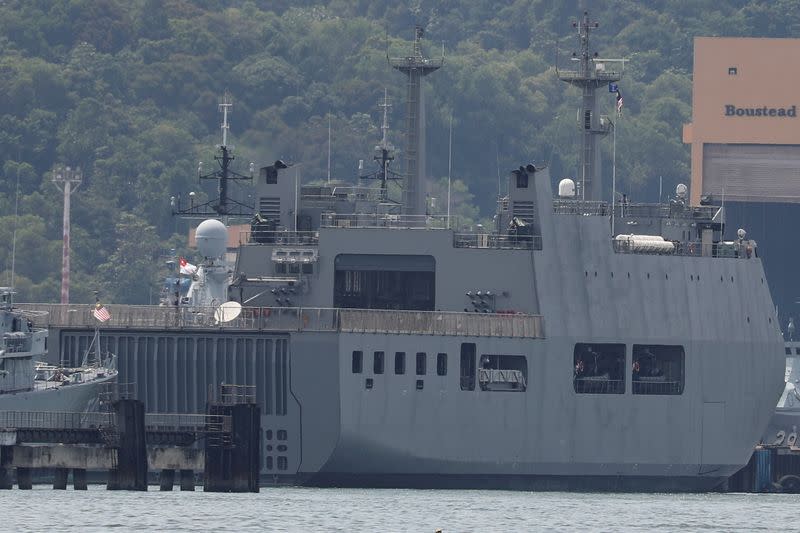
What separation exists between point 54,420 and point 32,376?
1663 millimetres

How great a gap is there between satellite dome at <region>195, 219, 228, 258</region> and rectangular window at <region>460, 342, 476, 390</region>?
10.2 metres

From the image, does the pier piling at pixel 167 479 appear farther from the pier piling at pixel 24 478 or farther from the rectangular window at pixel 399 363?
the rectangular window at pixel 399 363

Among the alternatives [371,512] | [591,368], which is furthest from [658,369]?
[371,512]

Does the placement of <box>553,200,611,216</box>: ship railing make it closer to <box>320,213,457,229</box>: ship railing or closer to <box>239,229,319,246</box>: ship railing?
<box>320,213,457,229</box>: ship railing

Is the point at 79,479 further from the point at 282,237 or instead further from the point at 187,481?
the point at 282,237

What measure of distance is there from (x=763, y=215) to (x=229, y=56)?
177 feet

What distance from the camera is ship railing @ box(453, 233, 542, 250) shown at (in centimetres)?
9525

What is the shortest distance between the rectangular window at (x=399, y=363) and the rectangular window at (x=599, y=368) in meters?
6.63

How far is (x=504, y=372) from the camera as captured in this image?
94.5 meters

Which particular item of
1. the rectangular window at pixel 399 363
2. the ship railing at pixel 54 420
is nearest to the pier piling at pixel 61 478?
the ship railing at pixel 54 420

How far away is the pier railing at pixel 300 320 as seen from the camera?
91750 millimetres

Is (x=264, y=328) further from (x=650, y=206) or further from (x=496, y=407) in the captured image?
(x=650, y=206)

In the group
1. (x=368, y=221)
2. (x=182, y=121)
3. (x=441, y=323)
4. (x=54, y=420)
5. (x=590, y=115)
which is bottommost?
(x=54, y=420)

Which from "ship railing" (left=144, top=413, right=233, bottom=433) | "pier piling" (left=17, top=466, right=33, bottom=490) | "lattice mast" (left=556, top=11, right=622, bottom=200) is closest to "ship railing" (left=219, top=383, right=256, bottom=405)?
"ship railing" (left=144, top=413, right=233, bottom=433)
